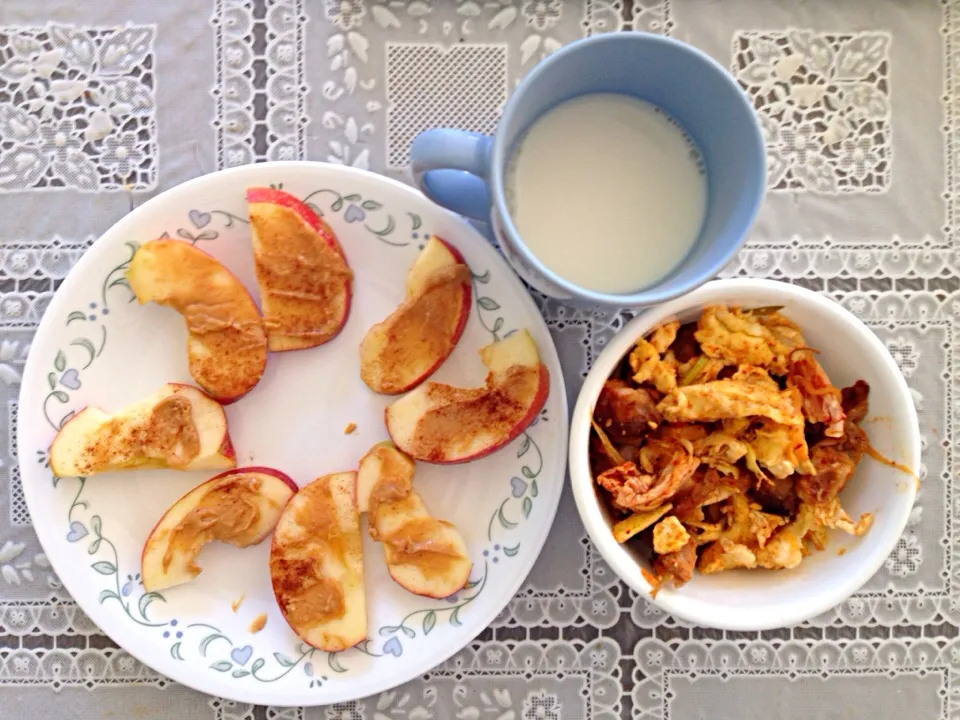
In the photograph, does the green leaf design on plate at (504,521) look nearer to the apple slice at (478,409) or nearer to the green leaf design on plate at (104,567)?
the apple slice at (478,409)

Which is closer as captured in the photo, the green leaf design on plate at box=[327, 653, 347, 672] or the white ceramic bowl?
the white ceramic bowl

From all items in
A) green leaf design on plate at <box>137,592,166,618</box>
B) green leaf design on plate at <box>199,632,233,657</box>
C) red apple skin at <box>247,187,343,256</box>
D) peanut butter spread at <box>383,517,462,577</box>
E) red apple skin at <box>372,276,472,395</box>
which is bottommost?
green leaf design on plate at <box>199,632,233,657</box>

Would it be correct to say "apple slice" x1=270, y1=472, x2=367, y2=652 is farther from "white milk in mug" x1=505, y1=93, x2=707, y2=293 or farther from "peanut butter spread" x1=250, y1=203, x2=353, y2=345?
"white milk in mug" x1=505, y1=93, x2=707, y2=293

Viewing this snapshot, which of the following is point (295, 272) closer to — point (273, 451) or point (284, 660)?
point (273, 451)

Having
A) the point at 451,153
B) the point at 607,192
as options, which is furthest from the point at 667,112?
the point at 451,153

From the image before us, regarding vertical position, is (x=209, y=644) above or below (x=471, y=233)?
below

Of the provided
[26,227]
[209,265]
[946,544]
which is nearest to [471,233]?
[209,265]

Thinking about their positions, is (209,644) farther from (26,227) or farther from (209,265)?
(26,227)

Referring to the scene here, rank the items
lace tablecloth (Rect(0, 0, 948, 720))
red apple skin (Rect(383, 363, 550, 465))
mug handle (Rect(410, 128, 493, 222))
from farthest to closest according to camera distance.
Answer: lace tablecloth (Rect(0, 0, 948, 720)) < red apple skin (Rect(383, 363, 550, 465)) < mug handle (Rect(410, 128, 493, 222))

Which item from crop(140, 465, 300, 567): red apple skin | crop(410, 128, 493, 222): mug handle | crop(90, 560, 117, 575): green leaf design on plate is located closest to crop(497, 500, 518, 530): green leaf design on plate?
crop(140, 465, 300, 567): red apple skin
